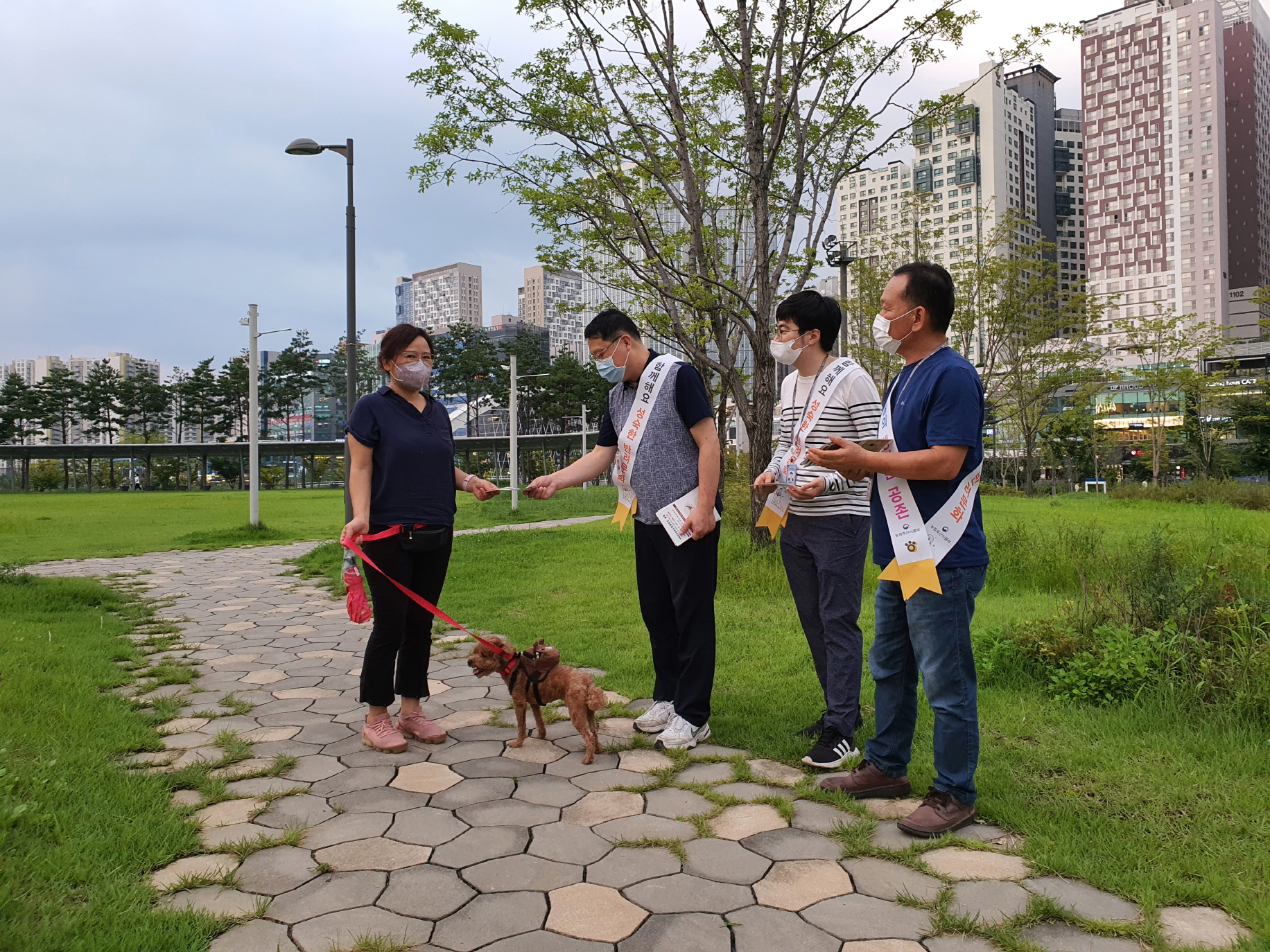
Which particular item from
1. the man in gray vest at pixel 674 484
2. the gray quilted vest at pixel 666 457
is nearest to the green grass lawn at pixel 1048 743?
the man in gray vest at pixel 674 484

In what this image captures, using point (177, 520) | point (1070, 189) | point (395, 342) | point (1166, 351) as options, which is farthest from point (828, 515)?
point (1070, 189)

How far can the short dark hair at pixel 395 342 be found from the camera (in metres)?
3.91

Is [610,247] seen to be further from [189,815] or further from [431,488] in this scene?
[189,815]

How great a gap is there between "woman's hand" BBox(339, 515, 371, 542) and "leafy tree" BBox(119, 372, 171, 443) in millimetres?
68662

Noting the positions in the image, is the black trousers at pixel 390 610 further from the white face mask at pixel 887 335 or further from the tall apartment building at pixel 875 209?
the tall apartment building at pixel 875 209

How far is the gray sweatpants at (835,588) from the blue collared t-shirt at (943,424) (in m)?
0.43

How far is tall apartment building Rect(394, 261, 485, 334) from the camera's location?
105 m

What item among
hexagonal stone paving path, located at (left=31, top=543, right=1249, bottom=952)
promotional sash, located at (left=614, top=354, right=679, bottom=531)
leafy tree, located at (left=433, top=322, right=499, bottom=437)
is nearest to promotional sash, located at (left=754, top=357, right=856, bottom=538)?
promotional sash, located at (left=614, top=354, right=679, bottom=531)

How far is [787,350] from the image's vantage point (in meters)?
3.58

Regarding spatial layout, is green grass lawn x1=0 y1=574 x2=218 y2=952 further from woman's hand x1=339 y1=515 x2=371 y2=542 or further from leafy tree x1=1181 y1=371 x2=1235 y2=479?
leafy tree x1=1181 y1=371 x2=1235 y2=479

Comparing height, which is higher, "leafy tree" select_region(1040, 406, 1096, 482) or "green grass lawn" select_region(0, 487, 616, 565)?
"leafy tree" select_region(1040, 406, 1096, 482)

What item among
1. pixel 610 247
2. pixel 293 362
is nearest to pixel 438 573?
pixel 610 247

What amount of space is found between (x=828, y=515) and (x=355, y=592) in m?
2.23

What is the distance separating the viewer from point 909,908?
2.33m
